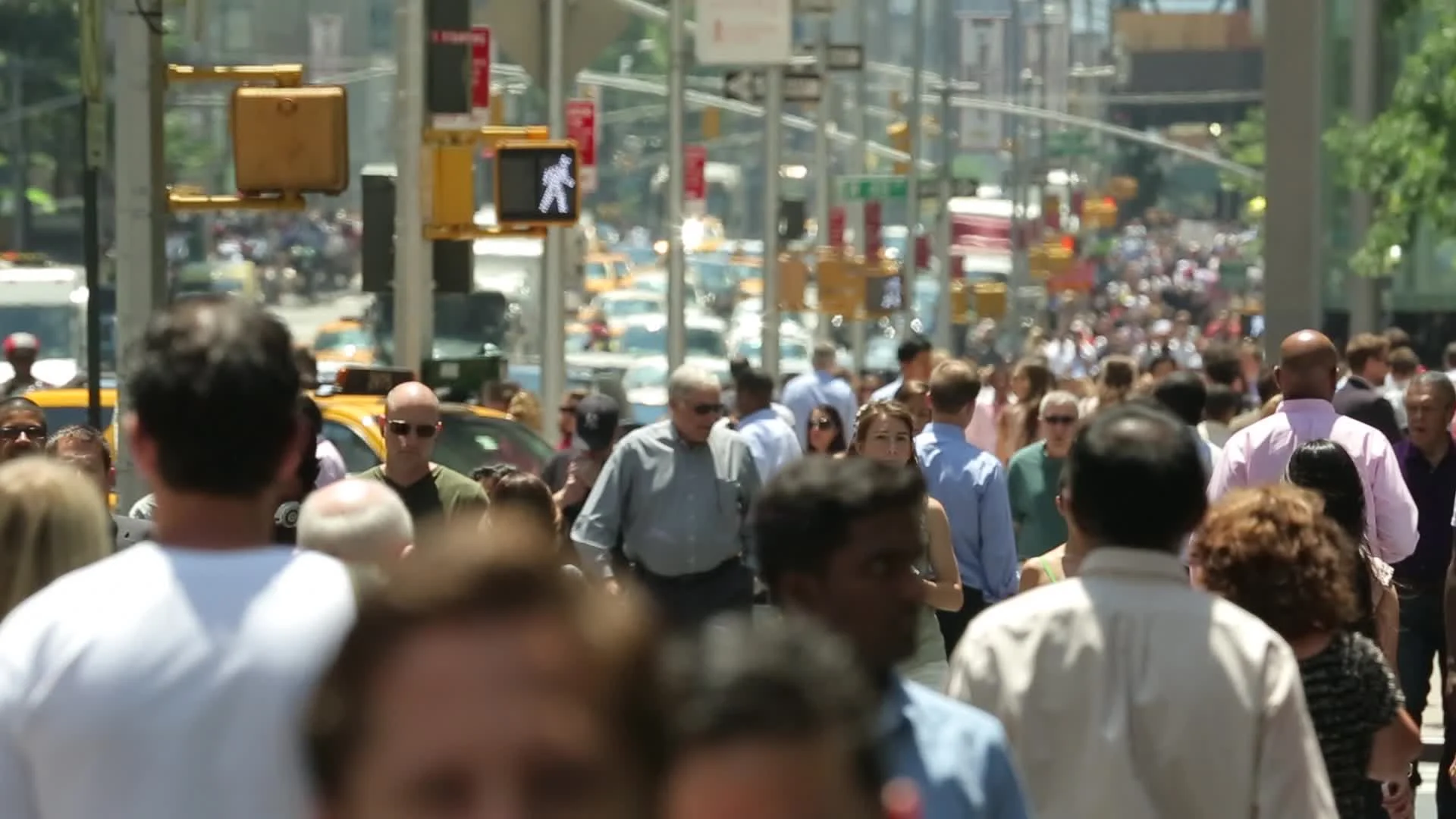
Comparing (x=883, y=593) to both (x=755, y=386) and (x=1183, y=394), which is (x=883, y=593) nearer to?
(x=1183, y=394)

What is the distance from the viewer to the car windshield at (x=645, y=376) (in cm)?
4425

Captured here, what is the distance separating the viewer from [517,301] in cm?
5816

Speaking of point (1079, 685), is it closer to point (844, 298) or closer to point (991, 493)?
point (991, 493)

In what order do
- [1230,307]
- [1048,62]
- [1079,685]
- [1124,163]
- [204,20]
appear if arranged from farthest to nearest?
[1124,163], [1230,307], [1048,62], [204,20], [1079,685]

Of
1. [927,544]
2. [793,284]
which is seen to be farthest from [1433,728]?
[793,284]

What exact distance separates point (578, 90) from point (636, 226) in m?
49.5

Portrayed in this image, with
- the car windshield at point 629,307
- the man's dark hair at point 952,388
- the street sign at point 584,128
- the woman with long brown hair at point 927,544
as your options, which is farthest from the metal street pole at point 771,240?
the car windshield at point 629,307

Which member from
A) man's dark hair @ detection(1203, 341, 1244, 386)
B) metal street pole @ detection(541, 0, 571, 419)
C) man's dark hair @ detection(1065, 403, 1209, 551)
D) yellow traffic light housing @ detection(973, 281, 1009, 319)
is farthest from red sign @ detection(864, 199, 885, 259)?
man's dark hair @ detection(1065, 403, 1209, 551)

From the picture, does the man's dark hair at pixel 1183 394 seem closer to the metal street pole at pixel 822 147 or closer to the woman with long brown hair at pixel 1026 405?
the woman with long brown hair at pixel 1026 405

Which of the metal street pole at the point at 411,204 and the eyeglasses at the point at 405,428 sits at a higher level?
the metal street pole at the point at 411,204

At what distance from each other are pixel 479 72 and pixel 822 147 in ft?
84.6

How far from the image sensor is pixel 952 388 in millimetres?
12117

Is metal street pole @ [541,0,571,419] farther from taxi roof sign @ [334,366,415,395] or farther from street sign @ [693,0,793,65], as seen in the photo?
taxi roof sign @ [334,366,415,395]

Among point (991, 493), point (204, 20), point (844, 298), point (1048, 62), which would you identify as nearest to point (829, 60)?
point (844, 298)
